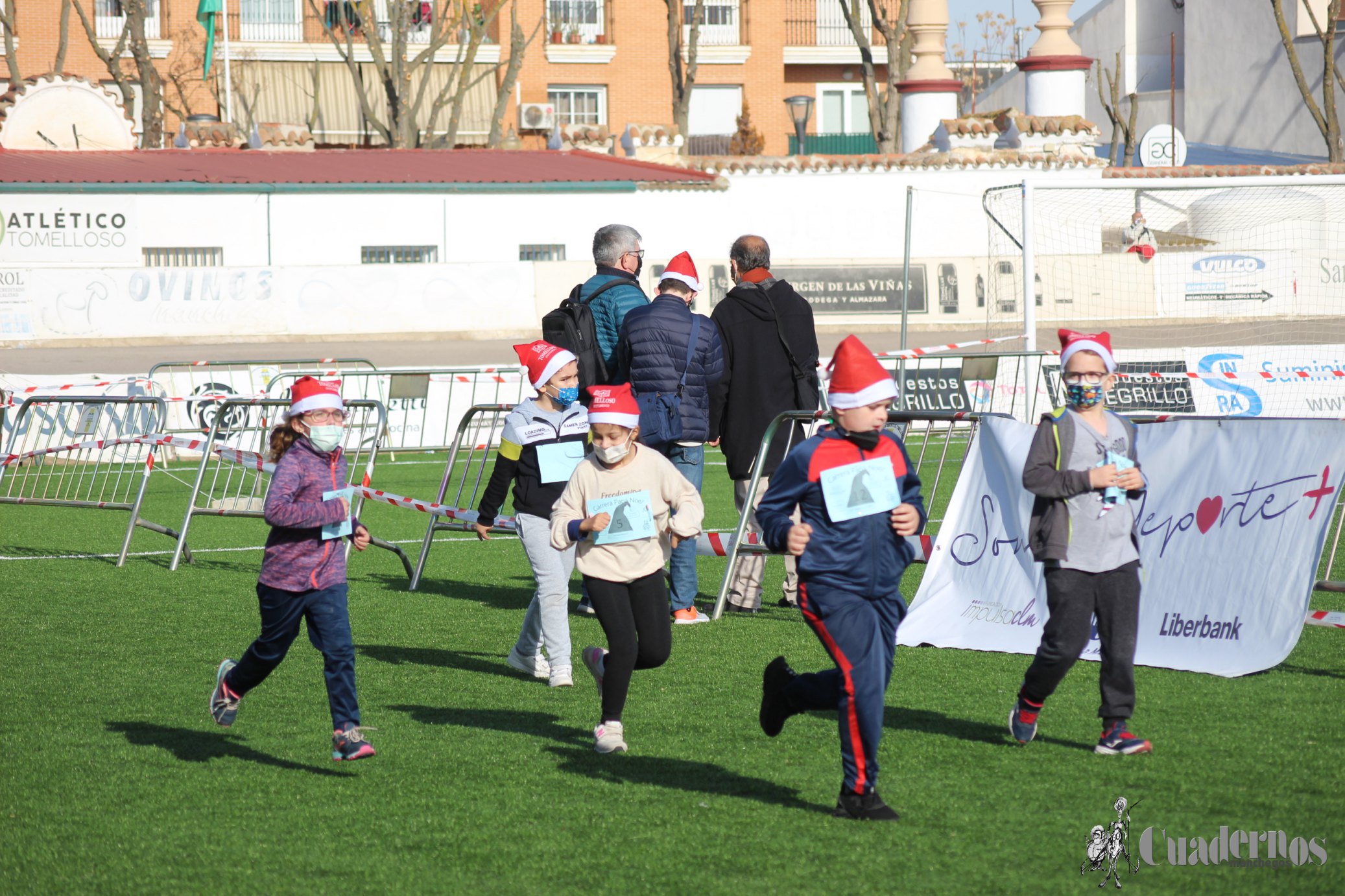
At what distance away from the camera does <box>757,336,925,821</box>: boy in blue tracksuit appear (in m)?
5.17

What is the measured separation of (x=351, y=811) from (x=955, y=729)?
2.53 meters

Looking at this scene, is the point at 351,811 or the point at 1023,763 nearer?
the point at 351,811

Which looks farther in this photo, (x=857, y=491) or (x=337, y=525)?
(x=337, y=525)

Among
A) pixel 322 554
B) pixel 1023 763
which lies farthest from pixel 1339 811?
pixel 322 554

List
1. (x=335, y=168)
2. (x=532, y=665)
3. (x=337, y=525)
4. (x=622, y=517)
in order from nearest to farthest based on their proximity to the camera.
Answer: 1. (x=337, y=525)
2. (x=622, y=517)
3. (x=532, y=665)
4. (x=335, y=168)

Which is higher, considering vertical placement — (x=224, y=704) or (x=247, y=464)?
(x=247, y=464)

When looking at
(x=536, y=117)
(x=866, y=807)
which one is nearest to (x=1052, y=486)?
(x=866, y=807)

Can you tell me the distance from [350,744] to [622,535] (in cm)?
132

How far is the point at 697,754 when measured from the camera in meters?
6.27

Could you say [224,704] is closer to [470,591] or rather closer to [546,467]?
[546,467]

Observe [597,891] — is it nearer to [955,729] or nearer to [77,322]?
[955,729]

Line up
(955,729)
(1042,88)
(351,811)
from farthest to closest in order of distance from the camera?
(1042,88), (955,729), (351,811)

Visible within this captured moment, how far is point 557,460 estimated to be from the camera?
7535mm

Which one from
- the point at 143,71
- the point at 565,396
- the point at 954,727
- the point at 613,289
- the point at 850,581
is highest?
the point at 143,71
